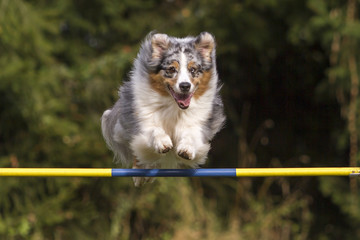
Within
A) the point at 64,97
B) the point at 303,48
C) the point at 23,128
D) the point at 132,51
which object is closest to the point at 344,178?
the point at 303,48

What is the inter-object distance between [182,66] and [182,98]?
230mm

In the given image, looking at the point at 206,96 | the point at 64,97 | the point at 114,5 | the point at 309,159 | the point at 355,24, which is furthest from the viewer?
the point at 309,159

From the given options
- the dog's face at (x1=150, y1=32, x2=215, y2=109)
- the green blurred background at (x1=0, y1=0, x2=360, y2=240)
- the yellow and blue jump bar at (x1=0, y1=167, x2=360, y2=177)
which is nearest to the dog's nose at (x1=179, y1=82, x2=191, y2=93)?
the dog's face at (x1=150, y1=32, x2=215, y2=109)

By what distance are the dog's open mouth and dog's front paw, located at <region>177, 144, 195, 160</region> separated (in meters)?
0.30

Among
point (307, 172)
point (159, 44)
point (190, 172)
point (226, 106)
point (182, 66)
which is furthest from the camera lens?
point (226, 106)

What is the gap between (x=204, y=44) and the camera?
3.80 meters

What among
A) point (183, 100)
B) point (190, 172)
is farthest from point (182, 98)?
point (190, 172)

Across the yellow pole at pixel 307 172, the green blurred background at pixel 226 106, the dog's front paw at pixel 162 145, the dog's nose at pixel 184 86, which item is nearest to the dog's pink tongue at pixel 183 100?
the dog's nose at pixel 184 86

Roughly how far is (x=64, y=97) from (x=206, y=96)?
3861 mm

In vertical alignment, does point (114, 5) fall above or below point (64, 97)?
above

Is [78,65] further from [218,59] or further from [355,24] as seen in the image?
[355,24]

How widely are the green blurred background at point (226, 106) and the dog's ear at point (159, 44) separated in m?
3.32

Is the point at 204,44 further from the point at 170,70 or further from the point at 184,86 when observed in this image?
the point at 184,86

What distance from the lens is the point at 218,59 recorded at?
8.12 m
